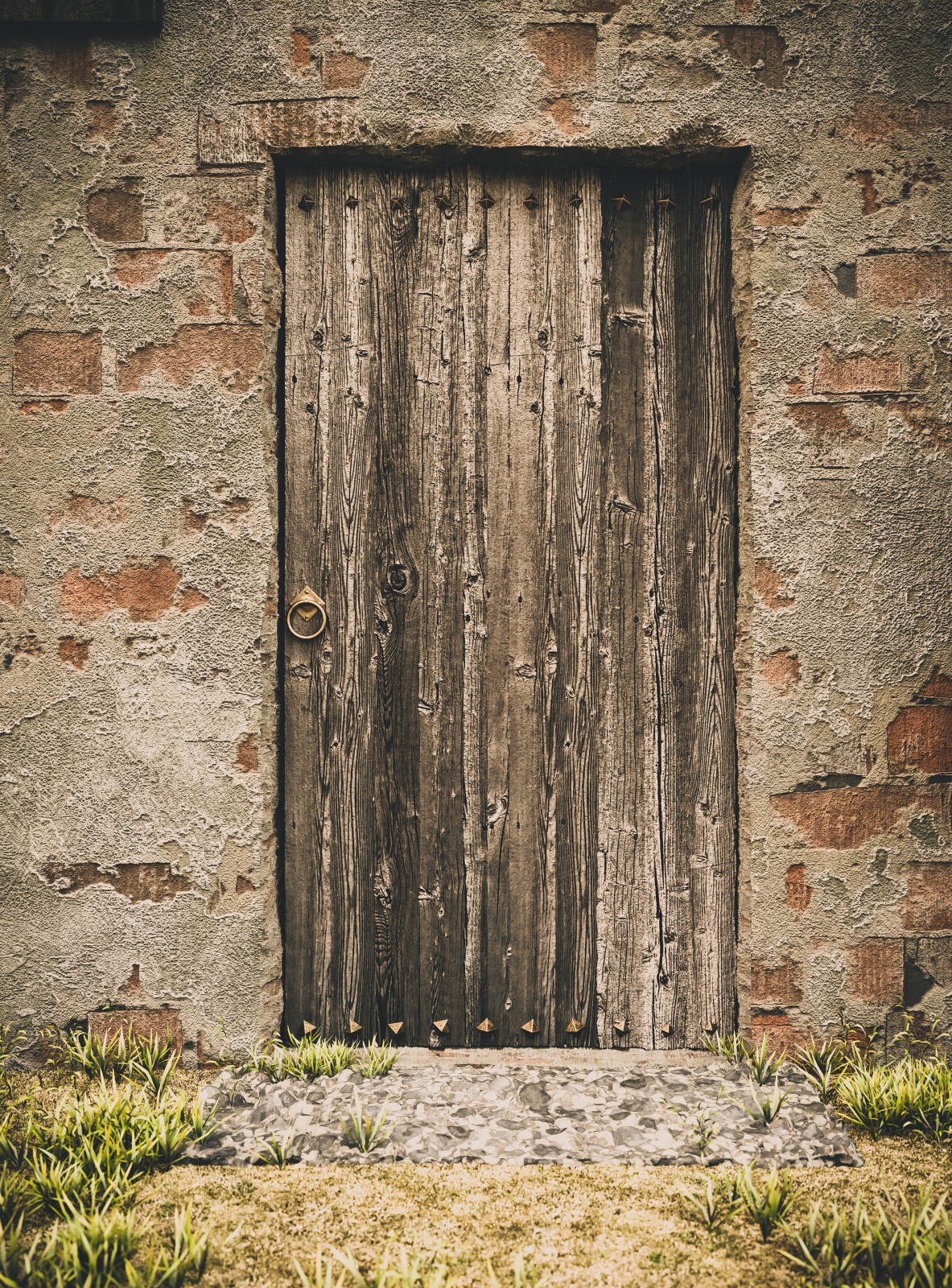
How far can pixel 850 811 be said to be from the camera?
2.09 meters

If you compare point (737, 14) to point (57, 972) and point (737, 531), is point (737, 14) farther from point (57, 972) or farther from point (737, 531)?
point (57, 972)

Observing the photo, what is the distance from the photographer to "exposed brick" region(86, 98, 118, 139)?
6.83ft

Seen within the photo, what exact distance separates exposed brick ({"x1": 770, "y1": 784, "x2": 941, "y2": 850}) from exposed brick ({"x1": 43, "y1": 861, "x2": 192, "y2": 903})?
162 centimetres

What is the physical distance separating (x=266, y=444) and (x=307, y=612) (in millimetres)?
461

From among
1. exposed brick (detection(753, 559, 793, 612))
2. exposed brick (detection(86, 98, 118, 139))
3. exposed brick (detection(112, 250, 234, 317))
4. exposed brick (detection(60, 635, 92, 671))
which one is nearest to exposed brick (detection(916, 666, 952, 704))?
exposed brick (detection(753, 559, 793, 612))

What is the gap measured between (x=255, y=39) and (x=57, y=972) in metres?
2.48

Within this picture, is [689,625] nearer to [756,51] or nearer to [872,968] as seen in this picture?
[872,968]

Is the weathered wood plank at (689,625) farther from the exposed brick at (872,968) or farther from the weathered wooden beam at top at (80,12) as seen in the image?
the weathered wooden beam at top at (80,12)

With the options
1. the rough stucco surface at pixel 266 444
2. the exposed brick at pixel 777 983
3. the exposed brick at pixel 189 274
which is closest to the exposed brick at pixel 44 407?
the rough stucco surface at pixel 266 444

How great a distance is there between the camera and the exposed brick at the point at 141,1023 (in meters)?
2.08

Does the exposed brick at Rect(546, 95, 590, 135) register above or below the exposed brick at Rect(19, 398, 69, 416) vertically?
above

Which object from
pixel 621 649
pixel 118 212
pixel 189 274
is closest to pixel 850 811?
pixel 621 649

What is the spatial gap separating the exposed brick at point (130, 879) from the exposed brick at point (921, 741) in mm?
1889

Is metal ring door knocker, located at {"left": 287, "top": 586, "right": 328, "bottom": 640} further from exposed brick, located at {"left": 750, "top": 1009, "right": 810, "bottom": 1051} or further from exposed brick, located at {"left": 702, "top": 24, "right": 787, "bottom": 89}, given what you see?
exposed brick, located at {"left": 702, "top": 24, "right": 787, "bottom": 89}
